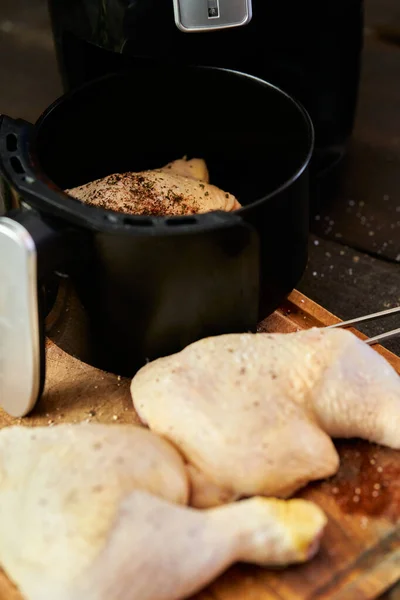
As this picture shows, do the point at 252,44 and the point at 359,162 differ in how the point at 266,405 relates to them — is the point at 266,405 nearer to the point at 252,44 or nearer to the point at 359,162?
the point at 252,44

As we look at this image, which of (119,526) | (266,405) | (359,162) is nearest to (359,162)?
(359,162)

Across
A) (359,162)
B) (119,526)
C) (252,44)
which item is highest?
(252,44)

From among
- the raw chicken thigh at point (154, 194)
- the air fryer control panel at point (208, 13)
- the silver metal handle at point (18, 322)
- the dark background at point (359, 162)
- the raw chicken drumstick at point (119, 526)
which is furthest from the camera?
the dark background at point (359, 162)

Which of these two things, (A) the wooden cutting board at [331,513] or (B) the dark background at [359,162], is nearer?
(A) the wooden cutting board at [331,513]

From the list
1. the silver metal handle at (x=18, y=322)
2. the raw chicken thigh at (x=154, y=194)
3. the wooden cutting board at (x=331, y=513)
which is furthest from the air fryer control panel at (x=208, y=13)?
the wooden cutting board at (x=331, y=513)

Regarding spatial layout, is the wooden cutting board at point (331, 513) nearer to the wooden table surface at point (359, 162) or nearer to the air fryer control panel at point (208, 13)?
the wooden table surface at point (359, 162)

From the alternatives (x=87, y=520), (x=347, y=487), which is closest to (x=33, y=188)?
(x=87, y=520)
